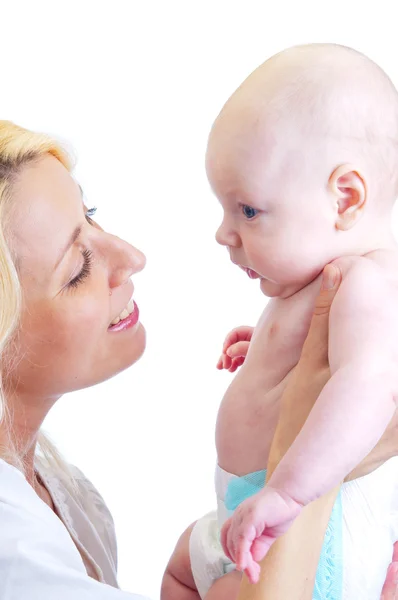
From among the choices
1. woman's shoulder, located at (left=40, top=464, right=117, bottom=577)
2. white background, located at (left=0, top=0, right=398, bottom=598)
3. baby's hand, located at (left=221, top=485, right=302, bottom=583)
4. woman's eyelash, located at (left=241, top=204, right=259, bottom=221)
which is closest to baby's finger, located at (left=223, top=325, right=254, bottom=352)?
woman's eyelash, located at (left=241, top=204, right=259, bottom=221)

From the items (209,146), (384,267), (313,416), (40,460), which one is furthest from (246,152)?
(40,460)

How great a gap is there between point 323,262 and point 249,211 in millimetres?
151

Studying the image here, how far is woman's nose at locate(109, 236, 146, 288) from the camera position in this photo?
6.41 feet

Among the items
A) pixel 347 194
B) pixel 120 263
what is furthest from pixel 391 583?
pixel 120 263

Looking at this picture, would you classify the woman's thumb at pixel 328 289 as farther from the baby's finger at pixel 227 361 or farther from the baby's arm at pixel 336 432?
the baby's finger at pixel 227 361

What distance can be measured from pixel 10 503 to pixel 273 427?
0.47 meters

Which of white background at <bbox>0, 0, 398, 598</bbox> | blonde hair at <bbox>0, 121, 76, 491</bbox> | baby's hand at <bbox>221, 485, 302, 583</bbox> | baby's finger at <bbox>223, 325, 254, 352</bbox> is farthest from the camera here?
white background at <bbox>0, 0, 398, 598</bbox>

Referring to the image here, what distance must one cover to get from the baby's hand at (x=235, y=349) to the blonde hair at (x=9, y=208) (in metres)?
0.44

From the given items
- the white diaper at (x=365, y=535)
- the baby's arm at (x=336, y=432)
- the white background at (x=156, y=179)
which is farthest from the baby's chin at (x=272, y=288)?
the white background at (x=156, y=179)

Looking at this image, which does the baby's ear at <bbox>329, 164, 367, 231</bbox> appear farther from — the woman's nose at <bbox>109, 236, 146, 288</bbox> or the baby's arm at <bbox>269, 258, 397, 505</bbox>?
the woman's nose at <bbox>109, 236, 146, 288</bbox>

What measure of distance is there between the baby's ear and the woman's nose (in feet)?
1.81

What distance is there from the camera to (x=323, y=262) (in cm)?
159

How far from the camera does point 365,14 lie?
3342 millimetres

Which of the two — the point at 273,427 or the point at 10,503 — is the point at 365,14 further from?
the point at 10,503
